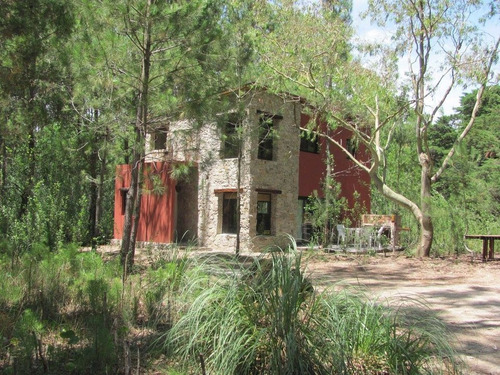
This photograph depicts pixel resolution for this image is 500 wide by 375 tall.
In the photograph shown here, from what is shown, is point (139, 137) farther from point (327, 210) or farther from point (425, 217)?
point (425, 217)

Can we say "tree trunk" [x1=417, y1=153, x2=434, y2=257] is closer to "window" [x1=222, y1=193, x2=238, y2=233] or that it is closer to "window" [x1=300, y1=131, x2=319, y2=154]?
"window" [x1=300, y1=131, x2=319, y2=154]

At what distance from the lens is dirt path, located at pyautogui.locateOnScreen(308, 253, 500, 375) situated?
4.45 metres

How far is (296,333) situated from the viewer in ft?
10.4

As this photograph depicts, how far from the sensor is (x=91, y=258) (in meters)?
6.32

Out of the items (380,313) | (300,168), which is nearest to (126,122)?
(380,313)

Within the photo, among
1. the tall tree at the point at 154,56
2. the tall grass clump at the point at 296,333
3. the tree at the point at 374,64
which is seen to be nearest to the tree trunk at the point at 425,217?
the tree at the point at 374,64

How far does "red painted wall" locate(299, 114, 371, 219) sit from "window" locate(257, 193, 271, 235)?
1.57 meters

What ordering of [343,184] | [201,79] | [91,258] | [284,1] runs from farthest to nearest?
[343,184] → [284,1] → [201,79] → [91,258]

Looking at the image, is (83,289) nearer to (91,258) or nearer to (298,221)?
(91,258)

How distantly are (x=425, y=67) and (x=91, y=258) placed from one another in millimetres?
9437

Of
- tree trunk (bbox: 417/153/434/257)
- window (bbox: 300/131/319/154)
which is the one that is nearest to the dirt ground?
tree trunk (bbox: 417/153/434/257)

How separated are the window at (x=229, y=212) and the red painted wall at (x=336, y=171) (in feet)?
A: 8.46

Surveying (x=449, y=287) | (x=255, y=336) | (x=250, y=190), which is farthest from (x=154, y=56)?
(x=250, y=190)

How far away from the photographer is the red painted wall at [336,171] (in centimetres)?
1689
